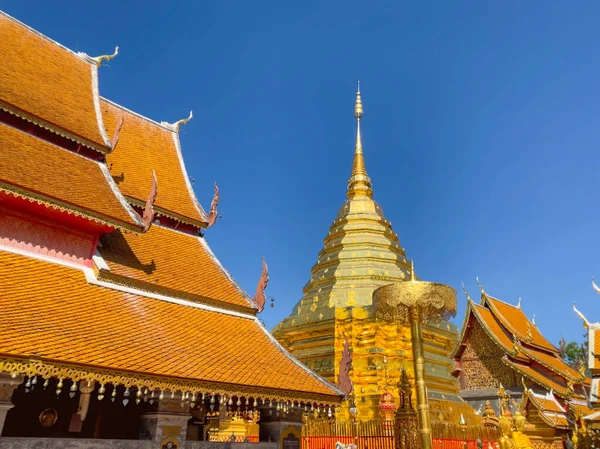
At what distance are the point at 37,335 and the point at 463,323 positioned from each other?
19.5m

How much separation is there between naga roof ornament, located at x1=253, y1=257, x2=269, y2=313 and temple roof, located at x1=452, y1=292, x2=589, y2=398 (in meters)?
13.2

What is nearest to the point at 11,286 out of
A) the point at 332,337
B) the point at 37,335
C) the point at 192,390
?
the point at 37,335

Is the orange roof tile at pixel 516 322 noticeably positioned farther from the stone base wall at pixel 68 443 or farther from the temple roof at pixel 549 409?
the stone base wall at pixel 68 443

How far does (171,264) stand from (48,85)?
4.81 metres

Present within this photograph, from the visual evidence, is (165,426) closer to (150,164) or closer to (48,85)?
(150,164)

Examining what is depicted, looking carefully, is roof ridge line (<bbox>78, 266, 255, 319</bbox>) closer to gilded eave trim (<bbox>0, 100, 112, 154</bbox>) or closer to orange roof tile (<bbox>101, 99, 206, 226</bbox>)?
orange roof tile (<bbox>101, 99, 206, 226</bbox>)

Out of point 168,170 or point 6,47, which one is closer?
point 6,47

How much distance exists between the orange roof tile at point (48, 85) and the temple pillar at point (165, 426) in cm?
551

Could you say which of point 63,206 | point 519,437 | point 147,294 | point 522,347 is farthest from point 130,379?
point 522,347

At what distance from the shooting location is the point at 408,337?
57.8ft

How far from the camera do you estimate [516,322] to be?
2269cm

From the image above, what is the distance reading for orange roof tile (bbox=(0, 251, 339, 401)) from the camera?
19.3 ft

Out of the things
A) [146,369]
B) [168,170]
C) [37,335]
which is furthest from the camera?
[168,170]

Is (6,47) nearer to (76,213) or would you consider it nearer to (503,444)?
(76,213)
